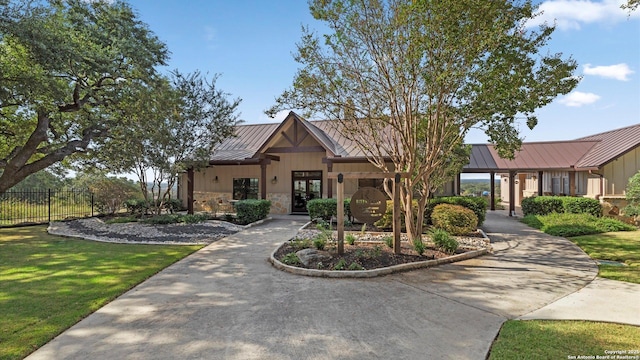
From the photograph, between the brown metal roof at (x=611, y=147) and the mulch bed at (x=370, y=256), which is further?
the brown metal roof at (x=611, y=147)

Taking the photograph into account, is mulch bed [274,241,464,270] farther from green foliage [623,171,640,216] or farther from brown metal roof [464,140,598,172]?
brown metal roof [464,140,598,172]

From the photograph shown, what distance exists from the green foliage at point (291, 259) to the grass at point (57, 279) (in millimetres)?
2951

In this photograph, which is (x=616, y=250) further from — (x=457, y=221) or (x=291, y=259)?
(x=291, y=259)

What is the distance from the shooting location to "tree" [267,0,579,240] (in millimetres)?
7164

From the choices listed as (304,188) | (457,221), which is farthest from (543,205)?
(304,188)

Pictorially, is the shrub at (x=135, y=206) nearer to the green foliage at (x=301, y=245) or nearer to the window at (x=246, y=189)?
the window at (x=246, y=189)

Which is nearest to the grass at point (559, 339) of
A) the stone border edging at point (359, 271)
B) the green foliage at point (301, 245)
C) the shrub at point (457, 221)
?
the stone border edging at point (359, 271)

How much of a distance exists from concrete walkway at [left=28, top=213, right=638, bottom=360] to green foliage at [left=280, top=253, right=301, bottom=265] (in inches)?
16.7

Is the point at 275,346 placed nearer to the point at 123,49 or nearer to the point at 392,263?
the point at 392,263

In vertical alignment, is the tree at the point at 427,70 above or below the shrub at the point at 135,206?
above

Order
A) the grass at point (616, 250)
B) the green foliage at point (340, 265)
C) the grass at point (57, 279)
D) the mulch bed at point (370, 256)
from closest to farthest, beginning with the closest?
the grass at point (57, 279)
the grass at point (616, 250)
the green foliage at point (340, 265)
the mulch bed at point (370, 256)

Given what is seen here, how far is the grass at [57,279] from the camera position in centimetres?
436

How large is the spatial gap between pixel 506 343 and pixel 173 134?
567 inches

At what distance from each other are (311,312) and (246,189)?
15.4 meters
